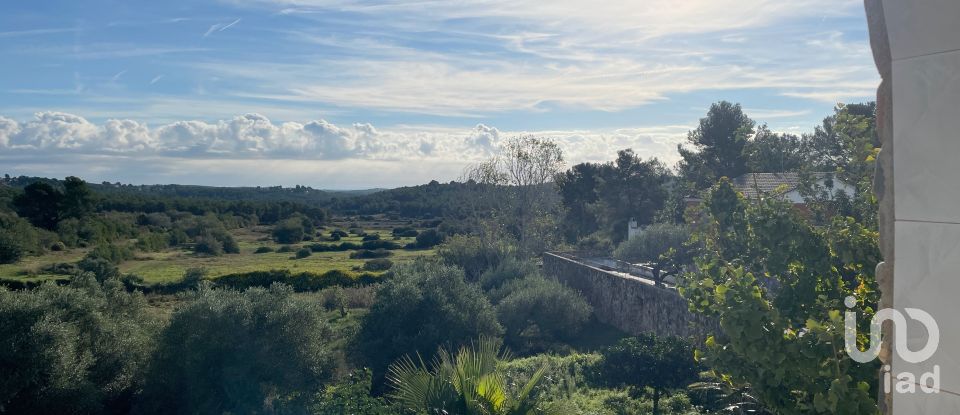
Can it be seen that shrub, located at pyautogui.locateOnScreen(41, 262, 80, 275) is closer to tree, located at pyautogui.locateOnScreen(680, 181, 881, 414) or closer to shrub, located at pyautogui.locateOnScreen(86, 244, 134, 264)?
shrub, located at pyautogui.locateOnScreen(86, 244, 134, 264)

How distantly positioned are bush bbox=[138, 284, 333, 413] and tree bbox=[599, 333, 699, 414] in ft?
18.4

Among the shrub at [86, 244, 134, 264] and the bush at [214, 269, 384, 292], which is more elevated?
the shrub at [86, 244, 134, 264]

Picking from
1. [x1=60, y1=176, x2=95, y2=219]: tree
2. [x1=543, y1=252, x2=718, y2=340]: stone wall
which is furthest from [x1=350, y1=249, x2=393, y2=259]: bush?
[x1=543, y1=252, x2=718, y2=340]: stone wall

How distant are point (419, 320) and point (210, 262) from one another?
96.4ft

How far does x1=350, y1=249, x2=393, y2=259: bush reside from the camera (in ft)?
148

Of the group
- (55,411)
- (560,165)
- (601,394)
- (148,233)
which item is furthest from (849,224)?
(148,233)

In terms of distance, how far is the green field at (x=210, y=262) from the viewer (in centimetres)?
3069

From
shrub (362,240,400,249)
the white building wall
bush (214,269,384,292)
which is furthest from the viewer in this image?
shrub (362,240,400,249)

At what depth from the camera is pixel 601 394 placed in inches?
457

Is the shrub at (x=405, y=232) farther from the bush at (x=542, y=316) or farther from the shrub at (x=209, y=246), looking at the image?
the bush at (x=542, y=316)

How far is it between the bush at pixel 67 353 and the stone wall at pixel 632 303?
1095 centimetres

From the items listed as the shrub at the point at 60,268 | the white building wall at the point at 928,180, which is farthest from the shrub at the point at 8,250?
the white building wall at the point at 928,180

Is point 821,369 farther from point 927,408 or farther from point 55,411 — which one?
point 55,411

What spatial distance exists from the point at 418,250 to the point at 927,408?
4647cm
